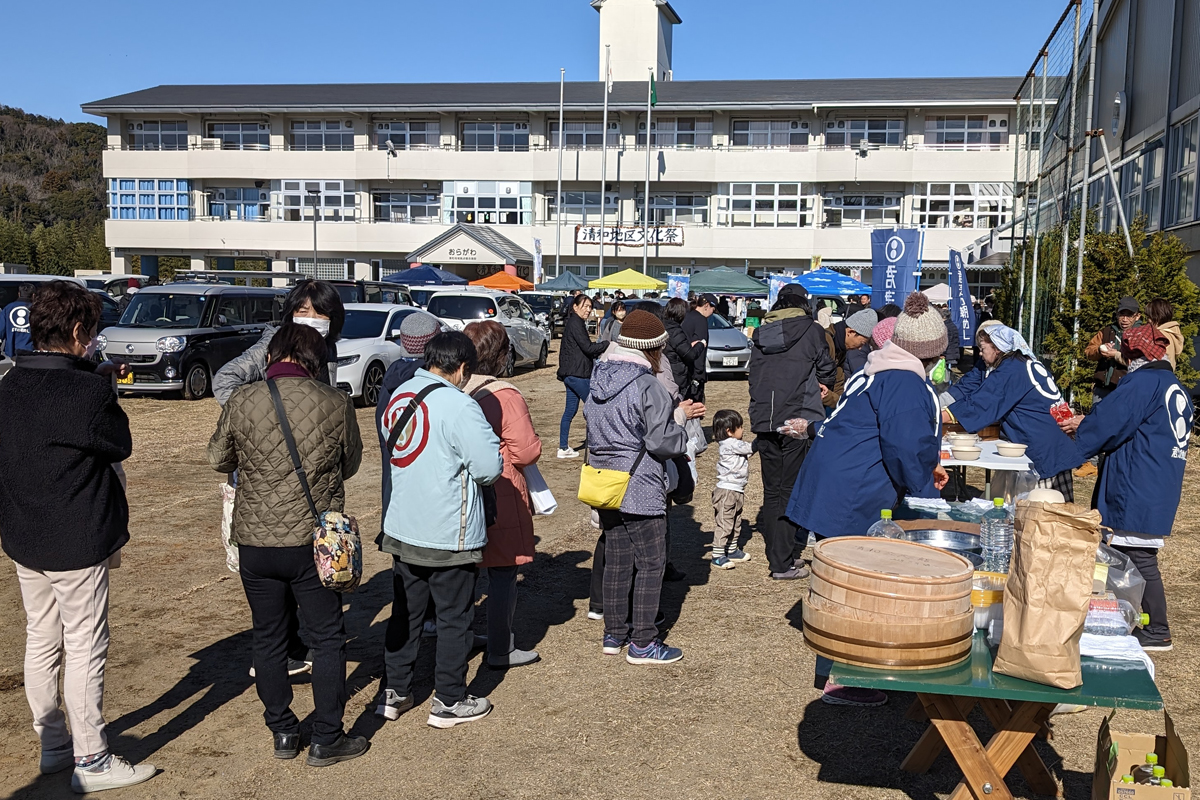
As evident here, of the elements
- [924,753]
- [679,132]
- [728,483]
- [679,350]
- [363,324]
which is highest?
[679,132]

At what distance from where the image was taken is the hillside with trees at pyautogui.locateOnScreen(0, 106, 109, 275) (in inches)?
3304

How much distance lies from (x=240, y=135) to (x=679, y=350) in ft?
147

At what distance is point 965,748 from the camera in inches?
139

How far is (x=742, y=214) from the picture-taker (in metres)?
46.1

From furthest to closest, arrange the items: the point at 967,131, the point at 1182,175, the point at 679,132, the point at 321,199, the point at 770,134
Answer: the point at 321,199, the point at 679,132, the point at 770,134, the point at 967,131, the point at 1182,175

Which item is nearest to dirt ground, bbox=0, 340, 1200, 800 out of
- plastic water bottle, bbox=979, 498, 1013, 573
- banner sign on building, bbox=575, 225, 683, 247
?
Result: plastic water bottle, bbox=979, 498, 1013, 573

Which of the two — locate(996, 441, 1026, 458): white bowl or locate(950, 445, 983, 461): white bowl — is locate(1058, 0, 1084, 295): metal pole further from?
locate(950, 445, 983, 461): white bowl

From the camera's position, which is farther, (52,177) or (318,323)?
(52,177)

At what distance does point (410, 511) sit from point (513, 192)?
44.1 m

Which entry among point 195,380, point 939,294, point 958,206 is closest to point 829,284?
point 939,294

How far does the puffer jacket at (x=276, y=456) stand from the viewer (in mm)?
4180

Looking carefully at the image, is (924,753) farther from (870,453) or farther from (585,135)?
(585,135)

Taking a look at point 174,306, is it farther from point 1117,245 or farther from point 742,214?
point 742,214

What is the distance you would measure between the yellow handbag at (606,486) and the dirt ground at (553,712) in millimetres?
944
